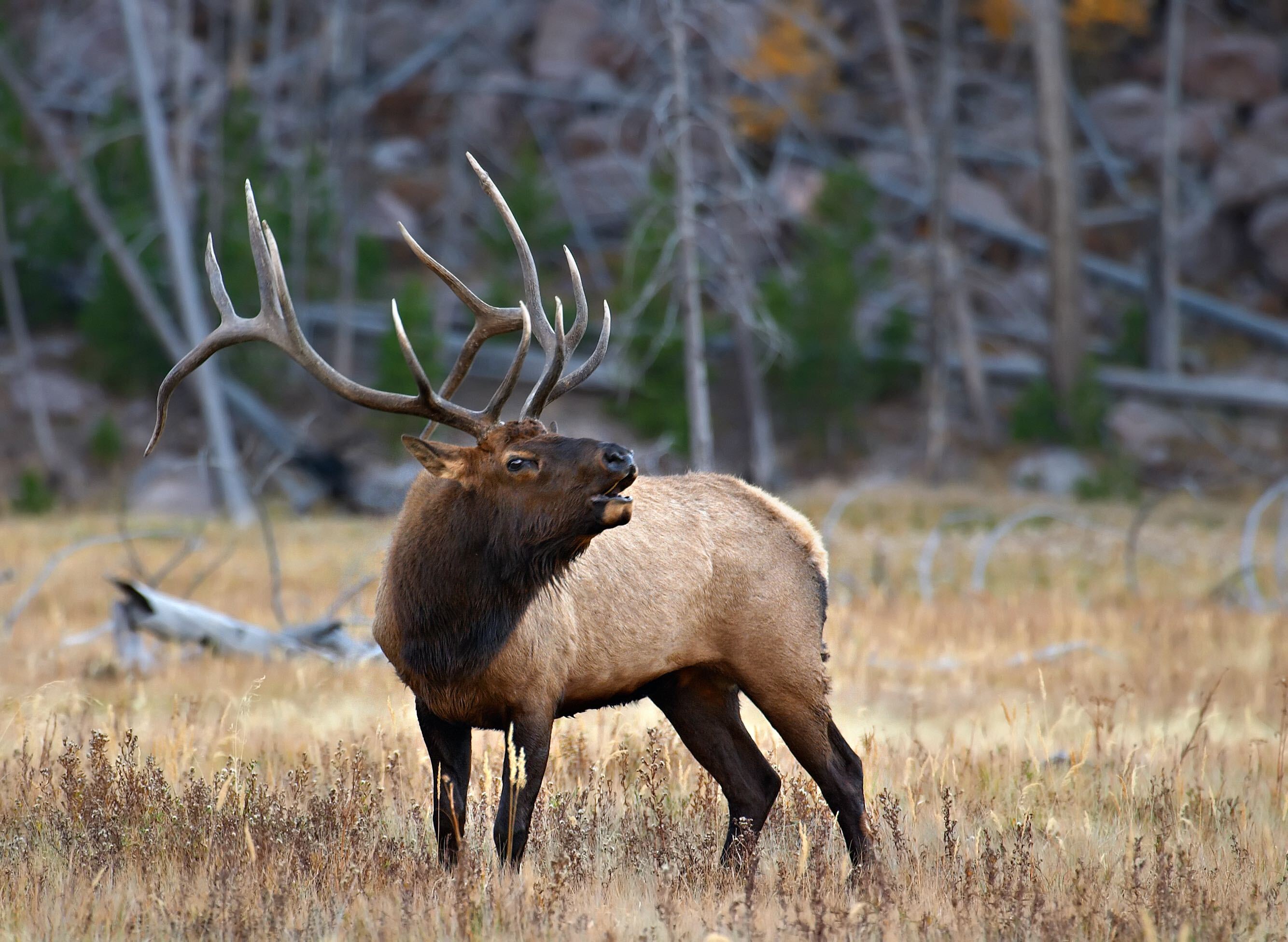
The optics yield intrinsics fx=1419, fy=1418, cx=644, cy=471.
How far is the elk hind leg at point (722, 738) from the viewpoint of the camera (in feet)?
19.2

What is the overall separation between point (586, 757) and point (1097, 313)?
28229 mm

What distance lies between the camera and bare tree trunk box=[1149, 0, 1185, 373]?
2698 cm

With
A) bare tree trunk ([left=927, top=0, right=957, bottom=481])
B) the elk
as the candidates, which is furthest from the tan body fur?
bare tree trunk ([left=927, top=0, right=957, bottom=481])

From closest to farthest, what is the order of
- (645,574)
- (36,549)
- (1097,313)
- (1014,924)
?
(1014,924) → (645,574) → (36,549) → (1097,313)

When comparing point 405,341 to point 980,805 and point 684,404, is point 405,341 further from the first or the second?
point 684,404

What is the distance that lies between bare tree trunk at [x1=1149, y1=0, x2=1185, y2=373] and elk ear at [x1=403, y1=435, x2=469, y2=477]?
2404 cm

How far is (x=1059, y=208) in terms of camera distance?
83.7 ft

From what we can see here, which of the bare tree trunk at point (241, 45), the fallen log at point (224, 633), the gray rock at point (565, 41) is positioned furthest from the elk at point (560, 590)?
the gray rock at point (565, 41)

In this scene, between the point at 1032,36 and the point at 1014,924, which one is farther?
the point at 1032,36

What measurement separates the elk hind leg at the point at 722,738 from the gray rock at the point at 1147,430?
68.9 feet

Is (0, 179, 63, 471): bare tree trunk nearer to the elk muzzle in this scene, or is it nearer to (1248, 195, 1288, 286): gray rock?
the elk muzzle

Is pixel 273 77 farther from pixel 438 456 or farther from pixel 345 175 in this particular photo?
pixel 438 456

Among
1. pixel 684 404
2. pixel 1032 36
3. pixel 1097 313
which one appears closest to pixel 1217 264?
pixel 1097 313

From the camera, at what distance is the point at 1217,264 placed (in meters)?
33.0
